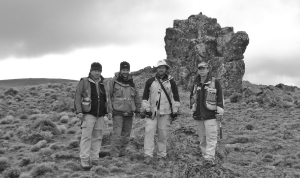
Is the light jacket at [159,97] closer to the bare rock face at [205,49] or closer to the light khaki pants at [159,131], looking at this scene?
the light khaki pants at [159,131]

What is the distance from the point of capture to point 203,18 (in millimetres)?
42969

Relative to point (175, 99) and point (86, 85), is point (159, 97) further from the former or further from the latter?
point (86, 85)

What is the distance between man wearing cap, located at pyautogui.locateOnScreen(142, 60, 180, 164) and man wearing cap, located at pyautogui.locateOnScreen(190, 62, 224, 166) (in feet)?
2.54

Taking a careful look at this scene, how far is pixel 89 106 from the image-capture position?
7.75 metres

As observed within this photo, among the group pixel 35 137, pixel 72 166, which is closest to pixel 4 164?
pixel 72 166

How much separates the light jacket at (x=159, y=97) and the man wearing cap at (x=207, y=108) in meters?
0.73

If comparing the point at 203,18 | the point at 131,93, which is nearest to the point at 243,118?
the point at 131,93

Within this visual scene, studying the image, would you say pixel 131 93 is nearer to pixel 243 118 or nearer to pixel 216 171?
pixel 216 171

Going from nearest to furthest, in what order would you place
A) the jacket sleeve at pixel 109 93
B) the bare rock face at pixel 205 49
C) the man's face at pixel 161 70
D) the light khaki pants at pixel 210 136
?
the light khaki pants at pixel 210 136, the jacket sleeve at pixel 109 93, the man's face at pixel 161 70, the bare rock face at pixel 205 49

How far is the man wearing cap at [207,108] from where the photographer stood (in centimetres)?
779

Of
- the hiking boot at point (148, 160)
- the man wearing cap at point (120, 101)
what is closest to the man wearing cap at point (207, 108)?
the hiking boot at point (148, 160)

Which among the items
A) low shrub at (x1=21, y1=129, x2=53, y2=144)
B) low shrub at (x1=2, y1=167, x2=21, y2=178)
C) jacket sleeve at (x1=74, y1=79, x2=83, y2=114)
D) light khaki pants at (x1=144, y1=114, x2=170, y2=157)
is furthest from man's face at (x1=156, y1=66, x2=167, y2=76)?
low shrub at (x1=21, y1=129, x2=53, y2=144)

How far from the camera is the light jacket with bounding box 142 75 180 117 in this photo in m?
8.53

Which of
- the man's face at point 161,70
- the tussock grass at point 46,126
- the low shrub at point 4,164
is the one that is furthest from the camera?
the tussock grass at point 46,126
